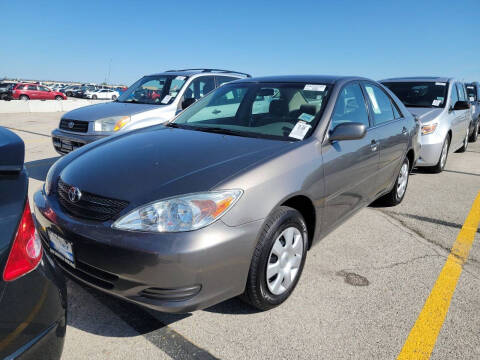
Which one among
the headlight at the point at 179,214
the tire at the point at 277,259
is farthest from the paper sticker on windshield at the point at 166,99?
the headlight at the point at 179,214

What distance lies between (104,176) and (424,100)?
6.31m

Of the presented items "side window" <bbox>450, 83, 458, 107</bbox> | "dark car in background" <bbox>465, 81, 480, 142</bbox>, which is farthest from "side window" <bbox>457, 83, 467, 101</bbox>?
"dark car in background" <bbox>465, 81, 480, 142</bbox>

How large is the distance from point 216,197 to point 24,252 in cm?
95

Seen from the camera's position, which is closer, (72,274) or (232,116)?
(72,274)

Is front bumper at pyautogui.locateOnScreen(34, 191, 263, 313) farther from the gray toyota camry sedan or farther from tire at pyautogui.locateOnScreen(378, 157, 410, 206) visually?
tire at pyautogui.locateOnScreen(378, 157, 410, 206)

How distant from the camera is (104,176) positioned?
2301 mm

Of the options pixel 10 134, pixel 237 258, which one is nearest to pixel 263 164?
pixel 237 258

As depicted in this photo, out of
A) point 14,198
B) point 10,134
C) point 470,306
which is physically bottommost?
point 470,306

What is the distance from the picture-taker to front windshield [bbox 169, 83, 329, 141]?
292cm

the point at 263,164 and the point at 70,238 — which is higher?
the point at 263,164

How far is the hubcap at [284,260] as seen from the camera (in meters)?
2.34

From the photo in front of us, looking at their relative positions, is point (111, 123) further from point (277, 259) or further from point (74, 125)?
point (277, 259)

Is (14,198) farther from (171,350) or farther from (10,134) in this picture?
(171,350)

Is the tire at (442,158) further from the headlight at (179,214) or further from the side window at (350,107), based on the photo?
the headlight at (179,214)
